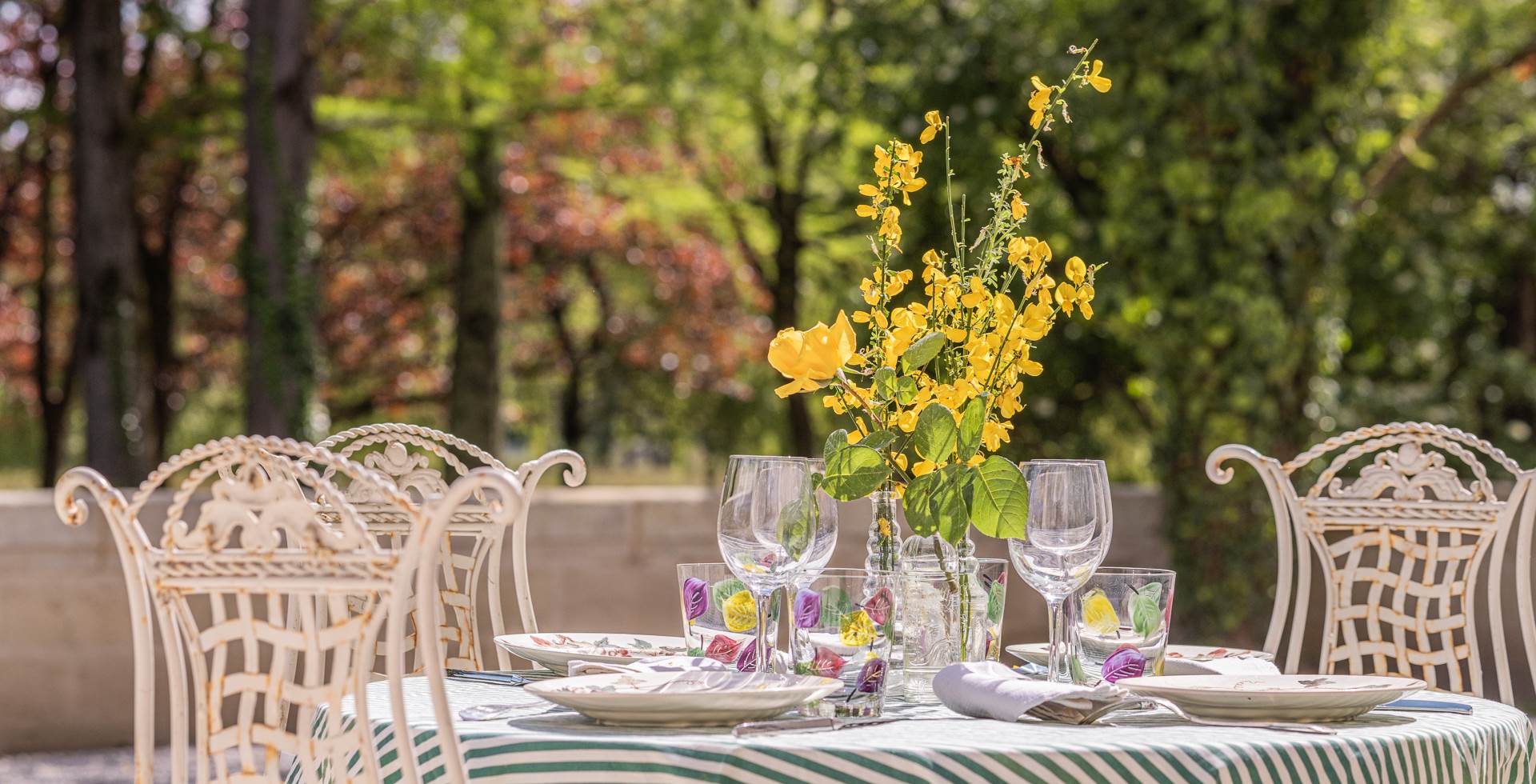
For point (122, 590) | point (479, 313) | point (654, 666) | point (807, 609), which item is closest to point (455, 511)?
point (654, 666)

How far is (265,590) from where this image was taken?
5.64 ft

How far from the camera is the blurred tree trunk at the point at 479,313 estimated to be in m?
9.87

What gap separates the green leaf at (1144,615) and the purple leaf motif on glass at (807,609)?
1.40 ft

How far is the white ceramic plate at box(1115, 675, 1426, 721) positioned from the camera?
188cm

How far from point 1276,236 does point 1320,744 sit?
4892 mm

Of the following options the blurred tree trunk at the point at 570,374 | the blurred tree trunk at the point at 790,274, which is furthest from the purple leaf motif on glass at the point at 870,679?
the blurred tree trunk at the point at 570,374

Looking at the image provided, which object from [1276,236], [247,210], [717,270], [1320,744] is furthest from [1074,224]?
[717,270]

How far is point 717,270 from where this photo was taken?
44.0 feet

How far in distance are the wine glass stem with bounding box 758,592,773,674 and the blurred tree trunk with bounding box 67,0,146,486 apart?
674cm

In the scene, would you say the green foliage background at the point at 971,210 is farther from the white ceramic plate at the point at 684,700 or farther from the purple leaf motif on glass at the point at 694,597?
the white ceramic plate at the point at 684,700

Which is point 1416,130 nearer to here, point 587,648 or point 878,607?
point 587,648

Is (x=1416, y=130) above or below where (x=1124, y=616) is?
above

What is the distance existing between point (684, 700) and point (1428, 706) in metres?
Answer: 1.03

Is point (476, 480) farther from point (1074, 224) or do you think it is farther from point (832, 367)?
point (1074, 224)
